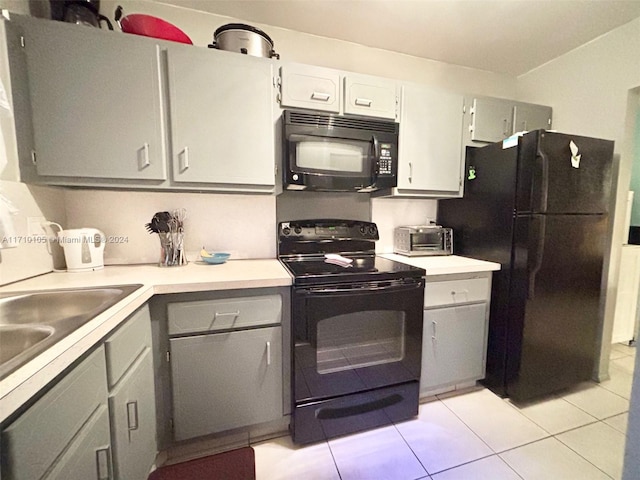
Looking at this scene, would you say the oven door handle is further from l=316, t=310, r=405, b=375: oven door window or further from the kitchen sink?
the kitchen sink

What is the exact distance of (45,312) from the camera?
1.05m

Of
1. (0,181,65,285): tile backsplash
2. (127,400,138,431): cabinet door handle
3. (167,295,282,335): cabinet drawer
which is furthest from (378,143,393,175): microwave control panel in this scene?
(0,181,65,285): tile backsplash

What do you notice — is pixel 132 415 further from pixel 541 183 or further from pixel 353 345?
pixel 541 183

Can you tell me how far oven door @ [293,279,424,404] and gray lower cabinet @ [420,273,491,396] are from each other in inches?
6.2

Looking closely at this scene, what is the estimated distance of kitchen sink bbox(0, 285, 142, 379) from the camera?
31.5 inches

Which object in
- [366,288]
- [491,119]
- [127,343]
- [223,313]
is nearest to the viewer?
[127,343]

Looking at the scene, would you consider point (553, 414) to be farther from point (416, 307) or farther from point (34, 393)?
point (34, 393)

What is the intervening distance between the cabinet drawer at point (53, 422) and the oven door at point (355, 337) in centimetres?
80

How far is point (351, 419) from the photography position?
153cm

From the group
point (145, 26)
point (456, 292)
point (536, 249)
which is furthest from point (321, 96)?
point (536, 249)

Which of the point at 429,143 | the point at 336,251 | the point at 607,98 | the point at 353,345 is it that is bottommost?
the point at 353,345

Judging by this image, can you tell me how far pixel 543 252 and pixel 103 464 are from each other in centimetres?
230

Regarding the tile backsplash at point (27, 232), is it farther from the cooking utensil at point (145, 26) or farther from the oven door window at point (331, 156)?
the oven door window at point (331, 156)

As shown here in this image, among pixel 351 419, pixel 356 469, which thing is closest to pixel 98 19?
pixel 351 419
